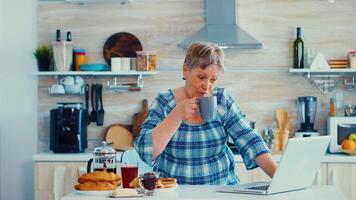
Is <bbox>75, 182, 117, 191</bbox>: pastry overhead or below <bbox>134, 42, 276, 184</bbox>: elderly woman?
below

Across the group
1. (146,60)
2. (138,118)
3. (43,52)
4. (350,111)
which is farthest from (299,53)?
(43,52)

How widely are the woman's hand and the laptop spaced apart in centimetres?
32

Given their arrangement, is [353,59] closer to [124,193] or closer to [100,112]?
[100,112]

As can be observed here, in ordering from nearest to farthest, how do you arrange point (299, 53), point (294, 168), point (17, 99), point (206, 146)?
point (294, 168)
point (206, 146)
point (299, 53)
point (17, 99)

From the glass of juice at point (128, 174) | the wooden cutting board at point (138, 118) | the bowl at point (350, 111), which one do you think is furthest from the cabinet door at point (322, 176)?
the glass of juice at point (128, 174)

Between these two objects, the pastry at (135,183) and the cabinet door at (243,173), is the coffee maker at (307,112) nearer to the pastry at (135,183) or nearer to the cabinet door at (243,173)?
the cabinet door at (243,173)

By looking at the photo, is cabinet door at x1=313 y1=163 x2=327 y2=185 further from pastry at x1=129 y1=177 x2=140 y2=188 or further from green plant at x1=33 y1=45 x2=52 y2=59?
pastry at x1=129 y1=177 x2=140 y2=188

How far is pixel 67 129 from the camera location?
17.8 ft

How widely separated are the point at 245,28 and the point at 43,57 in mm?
1528

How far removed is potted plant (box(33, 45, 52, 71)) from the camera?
558 cm

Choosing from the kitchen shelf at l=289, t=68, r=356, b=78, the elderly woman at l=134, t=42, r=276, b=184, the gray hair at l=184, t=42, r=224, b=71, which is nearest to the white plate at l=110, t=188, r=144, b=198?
the elderly woman at l=134, t=42, r=276, b=184

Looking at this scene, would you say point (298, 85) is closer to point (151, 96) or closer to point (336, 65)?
point (336, 65)

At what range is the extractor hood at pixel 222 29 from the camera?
17.8ft

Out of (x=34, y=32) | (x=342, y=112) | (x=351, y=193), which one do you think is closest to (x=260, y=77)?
(x=342, y=112)
